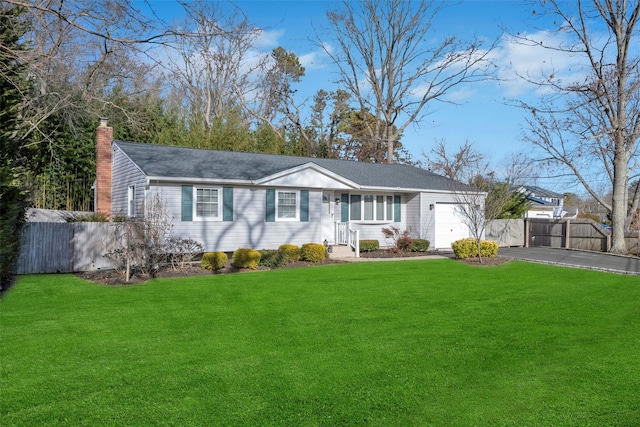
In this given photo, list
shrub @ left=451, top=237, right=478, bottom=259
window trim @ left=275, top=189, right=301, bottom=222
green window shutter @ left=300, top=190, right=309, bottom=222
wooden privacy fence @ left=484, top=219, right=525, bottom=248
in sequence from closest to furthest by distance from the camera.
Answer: shrub @ left=451, top=237, right=478, bottom=259 → window trim @ left=275, top=189, right=301, bottom=222 → green window shutter @ left=300, top=190, right=309, bottom=222 → wooden privacy fence @ left=484, top=219, right=525, bottom=248

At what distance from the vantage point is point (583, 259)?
Answer: 18.0 m

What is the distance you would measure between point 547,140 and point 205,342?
22.8 meters

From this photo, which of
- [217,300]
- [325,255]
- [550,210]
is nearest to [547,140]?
[325,255]

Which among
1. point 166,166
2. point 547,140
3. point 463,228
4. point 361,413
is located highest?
point 547,140

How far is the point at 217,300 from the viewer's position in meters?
9.70

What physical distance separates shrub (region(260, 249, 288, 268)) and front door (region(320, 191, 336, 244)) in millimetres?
3297

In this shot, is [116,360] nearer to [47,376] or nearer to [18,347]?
[47,376]

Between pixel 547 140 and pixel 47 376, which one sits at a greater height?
pixel 547 140

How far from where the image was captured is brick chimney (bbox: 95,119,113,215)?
19.1 metres

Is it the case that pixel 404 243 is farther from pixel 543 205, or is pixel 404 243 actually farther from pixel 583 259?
pixel 543 205

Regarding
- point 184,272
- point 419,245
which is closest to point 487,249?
point 419,245

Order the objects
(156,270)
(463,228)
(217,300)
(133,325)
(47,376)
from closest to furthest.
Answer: (47,376) → (133,325) → (217,300) → (156,270) → (463,228)

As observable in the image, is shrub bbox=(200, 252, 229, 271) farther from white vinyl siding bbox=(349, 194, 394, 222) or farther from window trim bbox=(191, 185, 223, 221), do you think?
white vinyl siding bbox=(349, 194, 394, 222)

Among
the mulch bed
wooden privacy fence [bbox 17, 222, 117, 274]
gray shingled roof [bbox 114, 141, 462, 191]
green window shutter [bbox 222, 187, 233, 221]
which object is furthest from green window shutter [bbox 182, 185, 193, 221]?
wooden privacy fence [bbox 17, 222, 117, 274]
